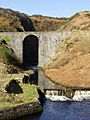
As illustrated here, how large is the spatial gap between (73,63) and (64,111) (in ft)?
141

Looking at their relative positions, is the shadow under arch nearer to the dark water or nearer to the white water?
the white water

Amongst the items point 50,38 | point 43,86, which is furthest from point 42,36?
point 43,86

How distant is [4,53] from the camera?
365 ft

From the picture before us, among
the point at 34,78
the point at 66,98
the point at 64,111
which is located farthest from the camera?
the point at 34,78

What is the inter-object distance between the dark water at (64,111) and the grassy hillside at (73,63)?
16.7m

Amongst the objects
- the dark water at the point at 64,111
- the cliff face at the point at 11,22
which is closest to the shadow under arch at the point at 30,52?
the cliff face at the point at 11,22

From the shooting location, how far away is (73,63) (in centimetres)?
10688

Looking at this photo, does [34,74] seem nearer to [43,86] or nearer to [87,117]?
[43,86]

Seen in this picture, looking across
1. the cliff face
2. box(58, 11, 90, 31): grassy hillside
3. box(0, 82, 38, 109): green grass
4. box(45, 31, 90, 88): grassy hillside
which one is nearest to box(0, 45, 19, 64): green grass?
box(45, 31, 90, 88): grassy hillside

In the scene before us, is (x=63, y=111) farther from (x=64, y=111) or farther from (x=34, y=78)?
(x=34, y=78)

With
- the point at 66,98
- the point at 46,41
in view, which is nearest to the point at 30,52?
the point at 46,41

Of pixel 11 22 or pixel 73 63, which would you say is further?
pixel 11 22

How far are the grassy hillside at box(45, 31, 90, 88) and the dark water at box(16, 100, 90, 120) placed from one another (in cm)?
1669

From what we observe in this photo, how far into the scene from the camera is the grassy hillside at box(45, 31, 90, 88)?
9244 centimetres
